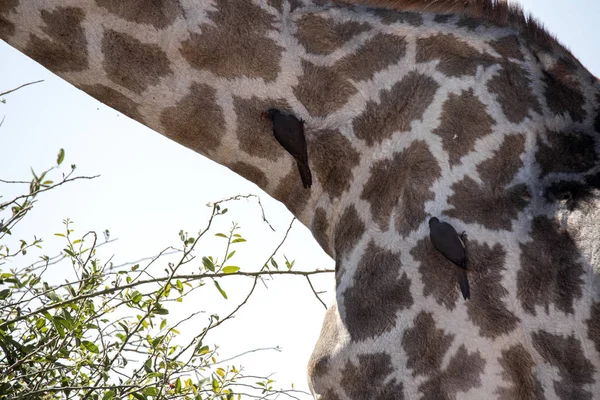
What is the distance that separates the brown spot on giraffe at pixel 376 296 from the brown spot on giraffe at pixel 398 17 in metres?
0.70

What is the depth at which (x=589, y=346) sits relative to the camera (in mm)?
1974

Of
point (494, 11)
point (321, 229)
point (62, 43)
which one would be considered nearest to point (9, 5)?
point (62, 43)

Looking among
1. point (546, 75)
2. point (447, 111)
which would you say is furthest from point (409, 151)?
point (546, 75)

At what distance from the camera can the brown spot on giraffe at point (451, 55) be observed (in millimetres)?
2361

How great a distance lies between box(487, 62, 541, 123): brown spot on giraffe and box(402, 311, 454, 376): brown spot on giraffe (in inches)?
24.3

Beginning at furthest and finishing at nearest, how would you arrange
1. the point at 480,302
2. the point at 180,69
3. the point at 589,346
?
the point at 180,69 < the point at 480,302 < the point at 589,346

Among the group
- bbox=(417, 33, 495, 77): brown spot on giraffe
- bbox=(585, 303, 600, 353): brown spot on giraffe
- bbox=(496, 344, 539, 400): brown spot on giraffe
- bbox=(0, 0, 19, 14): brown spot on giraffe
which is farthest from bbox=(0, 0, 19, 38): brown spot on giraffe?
bbox=(585, 303, 600, 353): brown spot on giraffe

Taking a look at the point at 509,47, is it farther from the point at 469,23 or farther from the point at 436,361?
the point at 436,361

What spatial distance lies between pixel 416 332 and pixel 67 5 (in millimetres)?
1400

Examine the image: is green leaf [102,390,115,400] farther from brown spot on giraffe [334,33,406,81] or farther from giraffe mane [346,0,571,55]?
giraffe mane [346,0,571,55]

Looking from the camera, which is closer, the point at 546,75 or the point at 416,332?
the point at 416,332

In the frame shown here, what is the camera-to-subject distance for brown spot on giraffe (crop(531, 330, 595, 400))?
197 centimetres

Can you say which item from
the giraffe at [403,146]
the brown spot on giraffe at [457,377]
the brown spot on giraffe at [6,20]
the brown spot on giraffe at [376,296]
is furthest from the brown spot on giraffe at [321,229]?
the brown spot on giraffe at [6,20]

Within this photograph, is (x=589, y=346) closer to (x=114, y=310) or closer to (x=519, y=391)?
(x=519, y=391)
